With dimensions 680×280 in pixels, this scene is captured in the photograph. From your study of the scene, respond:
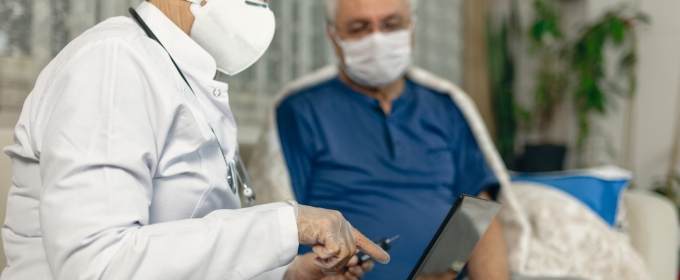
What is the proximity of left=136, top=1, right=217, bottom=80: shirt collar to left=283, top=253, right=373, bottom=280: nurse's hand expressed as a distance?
34 cm

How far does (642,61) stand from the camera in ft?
9.39

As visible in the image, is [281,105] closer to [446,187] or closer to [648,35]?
[446,187]

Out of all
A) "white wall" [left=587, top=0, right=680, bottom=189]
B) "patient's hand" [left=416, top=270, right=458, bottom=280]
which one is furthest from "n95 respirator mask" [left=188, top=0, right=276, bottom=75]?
"white wall" [left=587, top=0, right=680, bottom=189]

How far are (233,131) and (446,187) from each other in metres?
0.75

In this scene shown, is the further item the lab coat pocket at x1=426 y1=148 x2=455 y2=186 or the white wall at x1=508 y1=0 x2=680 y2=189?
the white wall at x1=508 y1=0 x2=680 y2=189

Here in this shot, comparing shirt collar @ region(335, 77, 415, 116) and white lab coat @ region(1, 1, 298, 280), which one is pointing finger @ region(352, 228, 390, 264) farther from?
shirt collar @ region(335, 77, 415, 116)

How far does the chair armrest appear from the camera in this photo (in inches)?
66.4

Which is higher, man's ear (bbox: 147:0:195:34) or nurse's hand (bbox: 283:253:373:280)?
man's ear (bbox: 147:0:195:34)

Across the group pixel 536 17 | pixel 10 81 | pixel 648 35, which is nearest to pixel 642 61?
pixel 648 35

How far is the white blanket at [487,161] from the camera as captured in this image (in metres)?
1.42

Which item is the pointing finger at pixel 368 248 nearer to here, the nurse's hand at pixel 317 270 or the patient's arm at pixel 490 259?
the nurse's hand at pixel 317 270

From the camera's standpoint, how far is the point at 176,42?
0.76 metres

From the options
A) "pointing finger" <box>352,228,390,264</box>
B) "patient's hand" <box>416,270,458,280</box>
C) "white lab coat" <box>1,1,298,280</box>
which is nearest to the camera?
"white lab coat" <box>1,1,298,280</box>

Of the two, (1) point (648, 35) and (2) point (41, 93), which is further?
(1) point (648, 35)
